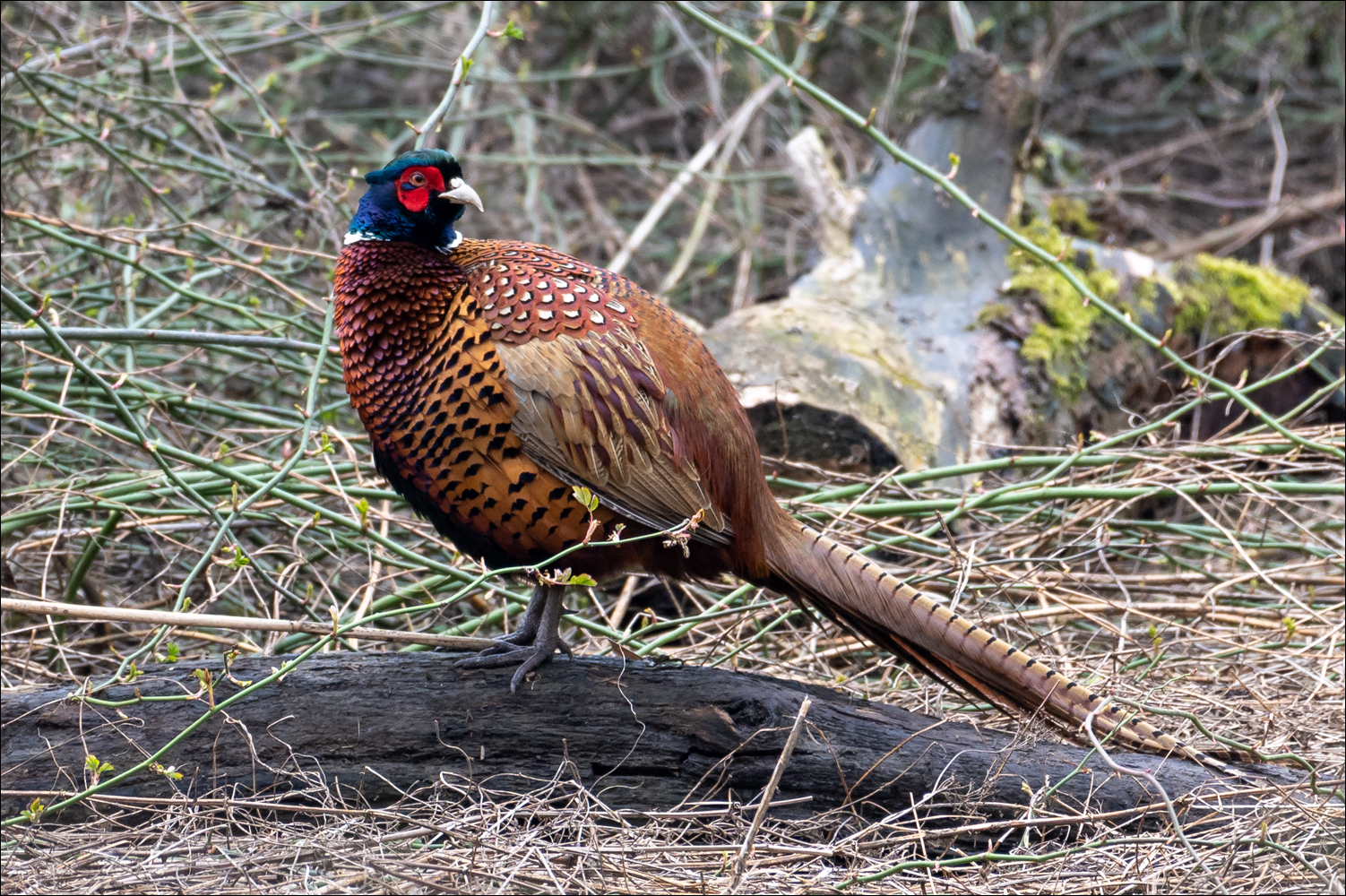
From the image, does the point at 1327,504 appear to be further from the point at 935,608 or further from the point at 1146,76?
the point at 1146,76

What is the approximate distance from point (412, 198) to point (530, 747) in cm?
140

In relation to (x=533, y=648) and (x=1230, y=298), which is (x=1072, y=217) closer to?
(x=1230, y=298)

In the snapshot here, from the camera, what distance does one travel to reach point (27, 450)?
11.8ft

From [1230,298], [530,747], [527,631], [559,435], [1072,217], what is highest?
[1072,217]

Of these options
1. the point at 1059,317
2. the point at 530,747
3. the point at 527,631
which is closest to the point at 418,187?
the point at 527,631

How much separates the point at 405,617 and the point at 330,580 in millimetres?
268

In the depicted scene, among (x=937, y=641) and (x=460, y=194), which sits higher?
(x=460, y=194)

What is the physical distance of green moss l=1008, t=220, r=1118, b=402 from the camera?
195 inches

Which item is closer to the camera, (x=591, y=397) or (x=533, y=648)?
(x=591, y=397)

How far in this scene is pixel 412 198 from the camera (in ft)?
9.59

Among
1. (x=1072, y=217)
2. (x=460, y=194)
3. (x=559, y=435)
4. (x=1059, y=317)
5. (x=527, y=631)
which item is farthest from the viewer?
(x=1072, y=217)

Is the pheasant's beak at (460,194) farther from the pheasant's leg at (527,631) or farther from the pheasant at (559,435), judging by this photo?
the pheasant's leg at (527,631)

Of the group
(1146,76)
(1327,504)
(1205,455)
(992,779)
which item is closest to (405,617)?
(992,779)

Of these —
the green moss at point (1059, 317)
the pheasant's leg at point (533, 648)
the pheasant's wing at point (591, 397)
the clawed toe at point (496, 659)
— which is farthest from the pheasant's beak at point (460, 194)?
the green moss at point (1059, 317)
